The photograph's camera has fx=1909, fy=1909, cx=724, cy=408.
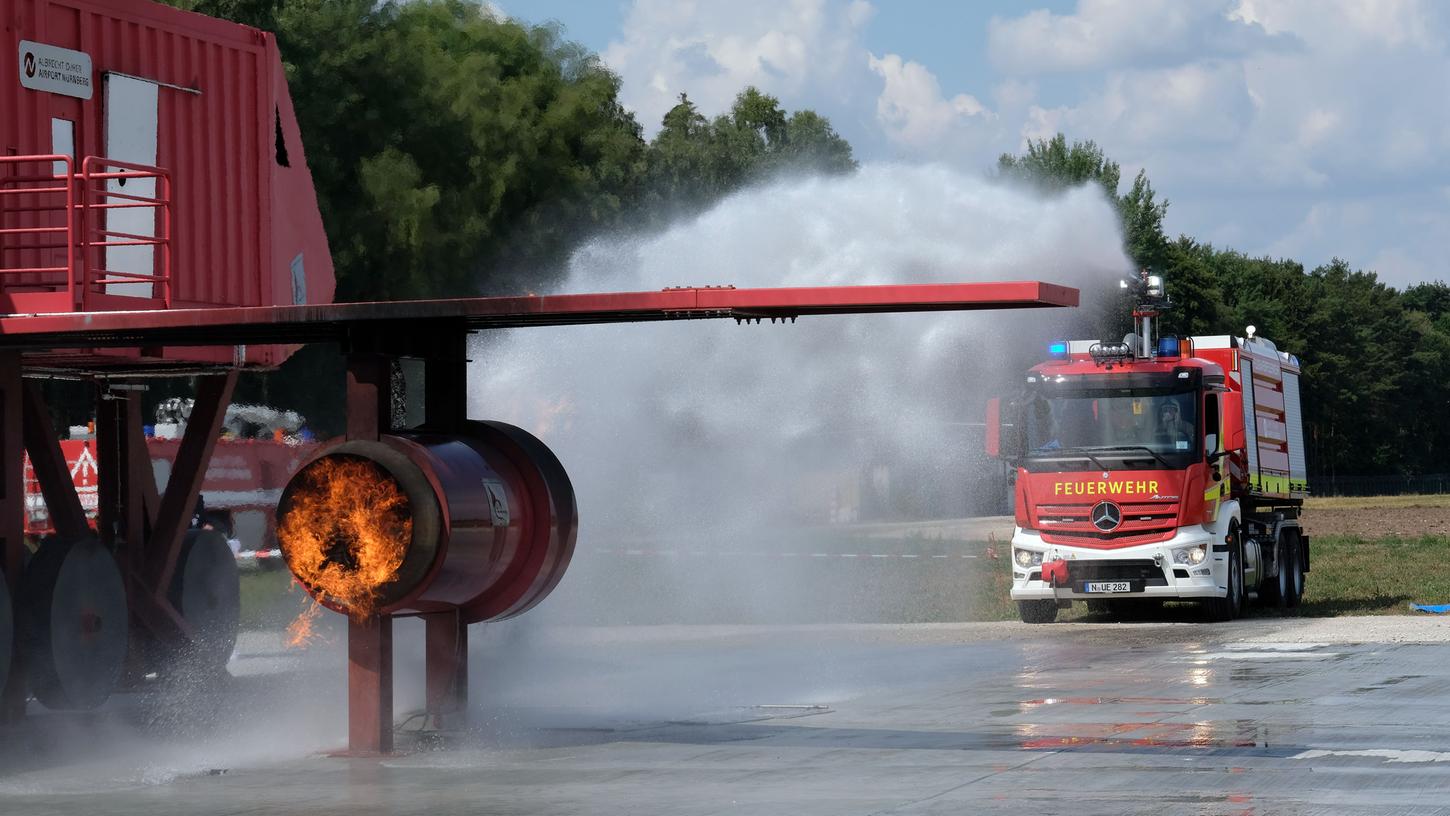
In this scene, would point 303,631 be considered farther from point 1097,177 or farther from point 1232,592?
point 1097,177

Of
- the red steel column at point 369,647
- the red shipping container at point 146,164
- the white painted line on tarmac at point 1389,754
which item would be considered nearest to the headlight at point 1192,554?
the red shipping container at point 146,164

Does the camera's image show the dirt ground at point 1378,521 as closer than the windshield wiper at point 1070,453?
No

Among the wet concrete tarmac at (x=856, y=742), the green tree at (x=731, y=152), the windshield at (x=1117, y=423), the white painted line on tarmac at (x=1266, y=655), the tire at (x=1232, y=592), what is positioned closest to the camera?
the wet concrete tarmac at (x=856, y=742)

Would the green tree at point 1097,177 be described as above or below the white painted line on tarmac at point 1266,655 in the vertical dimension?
above

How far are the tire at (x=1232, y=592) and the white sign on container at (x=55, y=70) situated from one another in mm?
14565

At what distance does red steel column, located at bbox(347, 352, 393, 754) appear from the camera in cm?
1186

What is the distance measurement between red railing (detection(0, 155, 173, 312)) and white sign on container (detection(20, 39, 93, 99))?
0.58m

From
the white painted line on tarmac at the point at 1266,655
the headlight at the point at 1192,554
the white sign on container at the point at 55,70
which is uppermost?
the white sign on container at the point at 55,70

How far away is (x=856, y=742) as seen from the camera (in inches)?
484

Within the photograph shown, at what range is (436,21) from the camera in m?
53.9

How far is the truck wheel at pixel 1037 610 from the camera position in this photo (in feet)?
78.1

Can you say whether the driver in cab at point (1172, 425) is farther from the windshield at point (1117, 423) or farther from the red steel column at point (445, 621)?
the red steel column at point (445, 621)

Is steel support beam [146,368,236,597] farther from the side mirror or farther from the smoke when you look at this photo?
the side mirror

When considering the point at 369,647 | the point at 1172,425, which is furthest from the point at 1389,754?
the point at 1172,425
